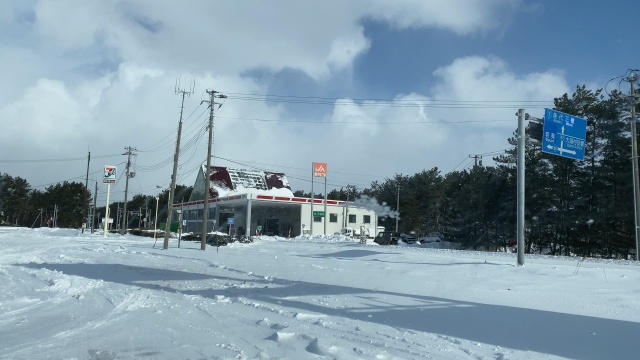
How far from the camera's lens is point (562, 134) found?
1972cm

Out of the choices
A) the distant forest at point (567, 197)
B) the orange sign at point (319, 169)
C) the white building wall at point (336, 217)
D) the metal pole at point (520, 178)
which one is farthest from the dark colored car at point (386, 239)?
the metal pole at point (520, 178)

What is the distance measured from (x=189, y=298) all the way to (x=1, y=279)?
24.5ft

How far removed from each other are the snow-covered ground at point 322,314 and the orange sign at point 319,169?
4505 centimetres

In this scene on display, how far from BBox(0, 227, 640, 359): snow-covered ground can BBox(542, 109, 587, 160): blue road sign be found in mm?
4885

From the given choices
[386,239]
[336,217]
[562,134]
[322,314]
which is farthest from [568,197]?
[322,314]

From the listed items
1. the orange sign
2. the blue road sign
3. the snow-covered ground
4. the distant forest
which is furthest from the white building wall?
the snow-covered ground

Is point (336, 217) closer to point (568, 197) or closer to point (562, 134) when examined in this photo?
point (568, 197)

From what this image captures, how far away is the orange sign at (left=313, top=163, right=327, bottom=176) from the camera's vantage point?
205 ft

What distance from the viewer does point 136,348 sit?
22.8ft

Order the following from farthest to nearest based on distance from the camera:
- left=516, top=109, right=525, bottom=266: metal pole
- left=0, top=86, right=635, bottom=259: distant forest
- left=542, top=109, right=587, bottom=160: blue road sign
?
left=0, top=86, right=635, bottom=259: distant forest < left=542, top=109, right=587, bottom=160: blue road sign < left=516, top=109, right=525, bottom=266: metal pole

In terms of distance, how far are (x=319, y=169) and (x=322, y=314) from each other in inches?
2114

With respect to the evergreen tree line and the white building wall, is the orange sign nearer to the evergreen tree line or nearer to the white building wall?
the white building wall

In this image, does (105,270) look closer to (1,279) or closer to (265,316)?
(1,279)

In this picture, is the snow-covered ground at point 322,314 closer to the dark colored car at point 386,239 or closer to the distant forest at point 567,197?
the distant forest at point 567,197
